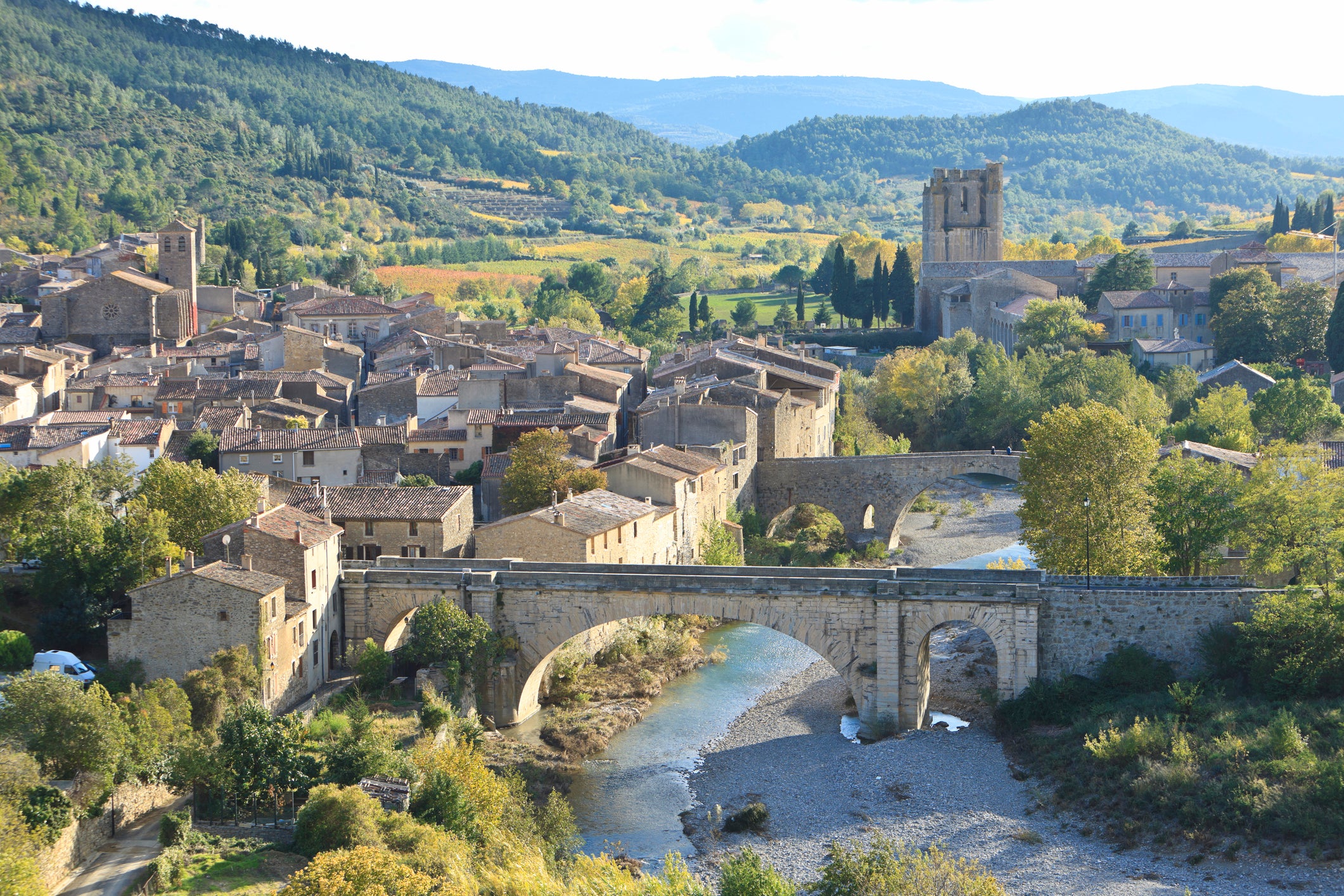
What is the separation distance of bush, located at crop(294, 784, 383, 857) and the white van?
751cm

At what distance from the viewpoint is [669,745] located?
39594 millimetres

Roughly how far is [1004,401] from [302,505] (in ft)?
131

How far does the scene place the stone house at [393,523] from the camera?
4362 cm

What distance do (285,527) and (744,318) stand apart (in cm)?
6794

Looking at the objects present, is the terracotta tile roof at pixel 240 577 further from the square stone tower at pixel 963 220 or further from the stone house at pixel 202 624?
the square stone tower at pixel 963 220

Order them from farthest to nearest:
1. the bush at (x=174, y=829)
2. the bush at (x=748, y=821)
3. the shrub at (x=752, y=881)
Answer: the bush at (x=748, y=821), the bush at (x=174, y=829), the shrub at (x=752, y=881)

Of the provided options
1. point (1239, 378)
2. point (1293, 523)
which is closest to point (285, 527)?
point (1293, 523)

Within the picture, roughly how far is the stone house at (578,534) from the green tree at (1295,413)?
94.6 feet

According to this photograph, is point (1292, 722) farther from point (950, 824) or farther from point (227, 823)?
point (227, 823)

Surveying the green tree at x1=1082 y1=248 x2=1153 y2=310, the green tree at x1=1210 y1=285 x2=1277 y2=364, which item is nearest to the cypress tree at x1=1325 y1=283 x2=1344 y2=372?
the green tree at x1=1210 y1=285 x2=1277 y2=364

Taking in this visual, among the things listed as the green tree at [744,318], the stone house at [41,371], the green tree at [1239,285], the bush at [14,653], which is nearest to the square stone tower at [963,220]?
the green tree at [744,318]

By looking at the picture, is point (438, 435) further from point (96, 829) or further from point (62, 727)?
point (96, 829)

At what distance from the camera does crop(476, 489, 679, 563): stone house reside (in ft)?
140

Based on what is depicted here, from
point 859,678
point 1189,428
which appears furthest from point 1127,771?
point 1189,428
